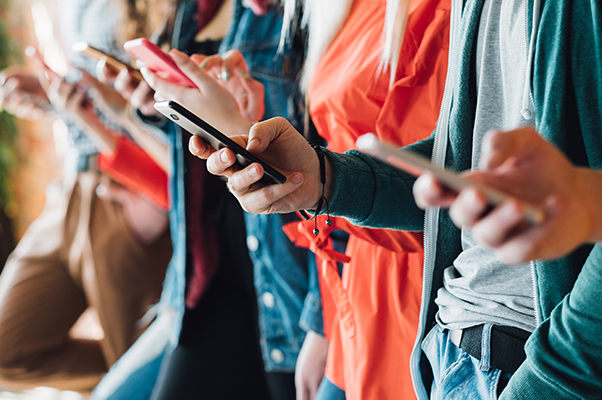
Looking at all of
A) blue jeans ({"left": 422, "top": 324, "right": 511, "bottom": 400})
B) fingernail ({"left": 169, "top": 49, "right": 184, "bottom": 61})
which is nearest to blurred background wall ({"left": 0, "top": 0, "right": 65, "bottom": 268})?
fingernail ({"left": 169, "top": 49, "right": 184, "bottom": 61})

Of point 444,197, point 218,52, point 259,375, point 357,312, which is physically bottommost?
point 259,375

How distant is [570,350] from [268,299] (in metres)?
0.78

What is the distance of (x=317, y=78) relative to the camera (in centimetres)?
77

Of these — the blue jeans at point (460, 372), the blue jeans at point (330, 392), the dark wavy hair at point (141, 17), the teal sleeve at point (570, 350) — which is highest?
the dark wavy hair at point (141, 17)

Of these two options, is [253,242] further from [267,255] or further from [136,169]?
[136,169]

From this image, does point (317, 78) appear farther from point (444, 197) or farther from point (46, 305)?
point (46, 305)

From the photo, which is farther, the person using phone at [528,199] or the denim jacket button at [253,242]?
the denim jacket button at [253,242]

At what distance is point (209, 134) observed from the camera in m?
0.44

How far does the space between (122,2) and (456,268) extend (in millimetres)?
1466

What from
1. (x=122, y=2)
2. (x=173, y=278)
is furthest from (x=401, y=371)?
(x=122, y=2)

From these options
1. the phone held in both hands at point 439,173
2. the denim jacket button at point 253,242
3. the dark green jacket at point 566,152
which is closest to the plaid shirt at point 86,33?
the denim jacket button at point 253,242

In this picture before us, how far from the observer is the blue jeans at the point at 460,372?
1.38 feet

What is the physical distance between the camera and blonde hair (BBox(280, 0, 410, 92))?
0.61 m

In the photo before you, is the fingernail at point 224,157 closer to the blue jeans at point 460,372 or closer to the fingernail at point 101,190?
the blue jeans at point 460,372
